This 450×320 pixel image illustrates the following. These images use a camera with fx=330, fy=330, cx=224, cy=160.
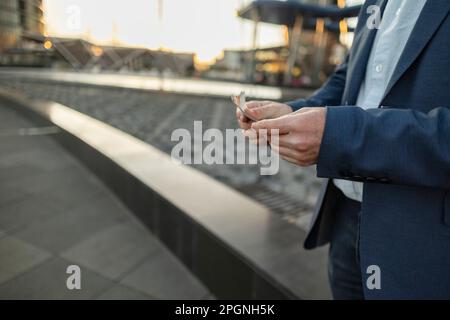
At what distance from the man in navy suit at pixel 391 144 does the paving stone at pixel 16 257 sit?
205 cm

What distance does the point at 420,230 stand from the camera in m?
0.97

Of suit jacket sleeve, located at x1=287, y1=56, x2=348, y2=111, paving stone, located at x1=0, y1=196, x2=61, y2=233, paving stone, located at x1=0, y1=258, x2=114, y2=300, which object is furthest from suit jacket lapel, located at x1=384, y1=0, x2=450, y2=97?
paving stone, located at x1=0, y1=196, x2=61, y2=233

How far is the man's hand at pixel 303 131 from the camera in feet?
2.71

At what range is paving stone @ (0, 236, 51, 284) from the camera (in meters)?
2.20

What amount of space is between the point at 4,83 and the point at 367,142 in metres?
17.1

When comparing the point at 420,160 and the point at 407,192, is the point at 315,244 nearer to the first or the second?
the point at 407,192

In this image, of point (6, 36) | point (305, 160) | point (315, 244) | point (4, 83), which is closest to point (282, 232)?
point (315, 244)

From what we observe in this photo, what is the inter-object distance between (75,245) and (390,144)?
8.55 feet

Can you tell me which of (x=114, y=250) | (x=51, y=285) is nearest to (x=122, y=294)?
(x=51, y=285)

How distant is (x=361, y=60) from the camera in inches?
49.4

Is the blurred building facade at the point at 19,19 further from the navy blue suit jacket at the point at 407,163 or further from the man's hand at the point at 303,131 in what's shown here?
the navy blue suit jacket at the point at 407,163

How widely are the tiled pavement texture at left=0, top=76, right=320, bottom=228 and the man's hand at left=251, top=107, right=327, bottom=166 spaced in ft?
8.94

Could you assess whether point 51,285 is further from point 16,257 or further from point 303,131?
point 303,131

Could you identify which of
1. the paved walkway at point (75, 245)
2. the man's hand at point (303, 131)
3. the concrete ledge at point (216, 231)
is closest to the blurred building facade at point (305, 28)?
the concrete ledge at point (216, 231)
